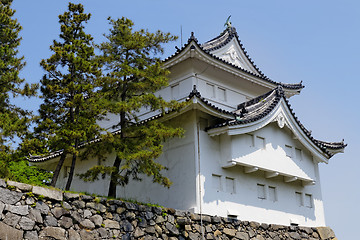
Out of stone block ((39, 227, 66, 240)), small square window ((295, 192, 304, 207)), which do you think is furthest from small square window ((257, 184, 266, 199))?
stone block ((39, 227, 66, 240))

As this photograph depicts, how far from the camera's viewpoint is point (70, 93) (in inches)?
621

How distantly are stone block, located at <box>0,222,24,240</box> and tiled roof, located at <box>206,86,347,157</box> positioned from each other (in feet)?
28.3

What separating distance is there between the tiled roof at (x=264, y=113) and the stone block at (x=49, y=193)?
23.5 ft

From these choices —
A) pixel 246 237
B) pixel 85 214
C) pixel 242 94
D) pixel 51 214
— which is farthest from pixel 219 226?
pixel 242 94

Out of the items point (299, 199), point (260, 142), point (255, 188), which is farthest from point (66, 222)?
point (299, 199)

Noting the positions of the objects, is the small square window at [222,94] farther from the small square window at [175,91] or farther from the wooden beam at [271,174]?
the wooden beam at [271,174]

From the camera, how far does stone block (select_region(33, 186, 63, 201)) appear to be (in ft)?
39.0

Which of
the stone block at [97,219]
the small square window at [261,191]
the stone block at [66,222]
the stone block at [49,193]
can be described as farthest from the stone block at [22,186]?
the small square window at [261,191]

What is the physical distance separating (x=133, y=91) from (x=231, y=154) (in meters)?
4.46

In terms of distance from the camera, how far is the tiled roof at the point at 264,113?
17.7 metres

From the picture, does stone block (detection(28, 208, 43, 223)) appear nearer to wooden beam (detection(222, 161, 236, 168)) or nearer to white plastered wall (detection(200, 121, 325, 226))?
white plastered wall (detection(200, 121, 325, 226))

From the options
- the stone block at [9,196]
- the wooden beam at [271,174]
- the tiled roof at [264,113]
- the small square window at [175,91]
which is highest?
the small square window at [175,91]

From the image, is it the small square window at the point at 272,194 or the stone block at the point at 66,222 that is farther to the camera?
the small square window at the point at 272,194

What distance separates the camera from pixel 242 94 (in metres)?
22.2
